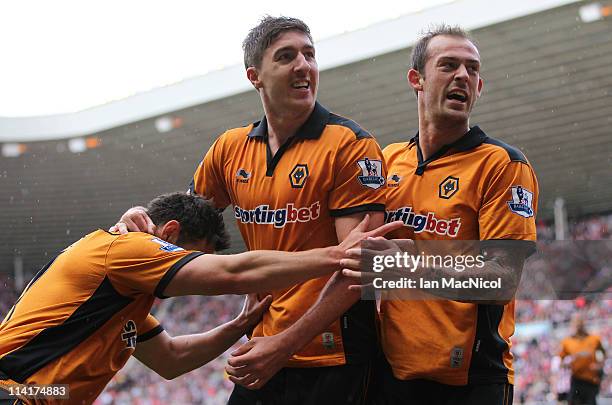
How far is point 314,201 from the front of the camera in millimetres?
3254

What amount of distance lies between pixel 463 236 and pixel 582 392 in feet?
27.5

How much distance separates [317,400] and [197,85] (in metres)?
13.3

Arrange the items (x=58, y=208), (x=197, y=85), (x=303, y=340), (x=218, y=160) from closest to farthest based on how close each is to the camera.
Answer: (x=303, y=340) → (x=218, y=160) → (x=197, y=85) → (x=58, y=208)

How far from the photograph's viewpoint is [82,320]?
314 cm

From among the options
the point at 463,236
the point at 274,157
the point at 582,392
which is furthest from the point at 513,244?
the point at 582,392

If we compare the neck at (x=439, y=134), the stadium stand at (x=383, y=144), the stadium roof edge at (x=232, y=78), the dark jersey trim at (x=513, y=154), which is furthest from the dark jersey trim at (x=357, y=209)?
the stadium stand at (x=383, y=144)

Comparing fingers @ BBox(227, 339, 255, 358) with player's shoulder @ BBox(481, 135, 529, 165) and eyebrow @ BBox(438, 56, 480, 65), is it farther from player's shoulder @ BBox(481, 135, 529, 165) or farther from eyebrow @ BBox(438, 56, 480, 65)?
eyebrow @ BBox(438, 56, 480, 65)

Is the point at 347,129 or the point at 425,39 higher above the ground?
the point at 425,39

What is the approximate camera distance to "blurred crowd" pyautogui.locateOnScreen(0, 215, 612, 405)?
14.3 meters

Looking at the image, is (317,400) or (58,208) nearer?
(317,400)

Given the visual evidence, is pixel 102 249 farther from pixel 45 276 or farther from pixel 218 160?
pixel 218 160

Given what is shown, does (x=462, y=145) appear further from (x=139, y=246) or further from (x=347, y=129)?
(x=139, y=246)

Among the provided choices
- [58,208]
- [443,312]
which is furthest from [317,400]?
[58,208]

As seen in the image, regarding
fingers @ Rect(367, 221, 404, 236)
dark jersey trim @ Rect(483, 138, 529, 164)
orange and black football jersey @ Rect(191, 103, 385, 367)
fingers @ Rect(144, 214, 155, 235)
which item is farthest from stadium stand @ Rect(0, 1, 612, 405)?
fingers @ Rect(144, 214, 155, 235)
